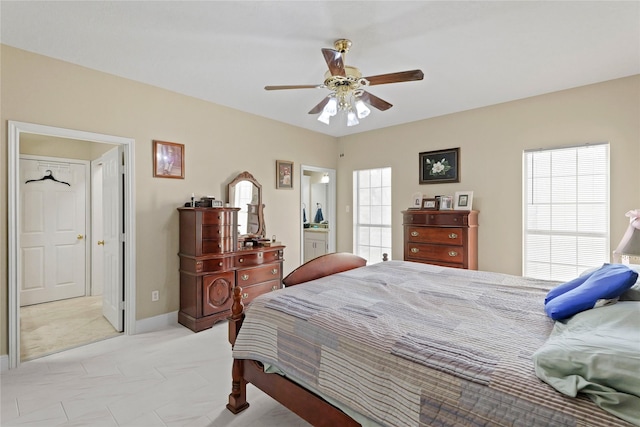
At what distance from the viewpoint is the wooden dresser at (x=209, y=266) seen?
347 cm

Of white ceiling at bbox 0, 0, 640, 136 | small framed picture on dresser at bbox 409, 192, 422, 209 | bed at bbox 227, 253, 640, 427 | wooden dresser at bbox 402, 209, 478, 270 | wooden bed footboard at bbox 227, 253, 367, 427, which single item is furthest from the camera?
small framed picture on dresser at bbox 409, 192, 422, 209

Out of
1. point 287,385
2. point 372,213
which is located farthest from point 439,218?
point 287,385

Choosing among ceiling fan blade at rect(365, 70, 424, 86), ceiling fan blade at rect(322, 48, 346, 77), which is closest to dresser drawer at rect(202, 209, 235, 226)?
ceiling fan blade at rect(322, 48, 346, 77)

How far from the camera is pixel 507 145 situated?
157 inches

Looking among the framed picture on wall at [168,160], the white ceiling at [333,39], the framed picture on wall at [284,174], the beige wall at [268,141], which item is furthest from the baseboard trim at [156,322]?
the white ceiling at [333,39]

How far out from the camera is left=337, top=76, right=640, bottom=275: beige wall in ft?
10.6

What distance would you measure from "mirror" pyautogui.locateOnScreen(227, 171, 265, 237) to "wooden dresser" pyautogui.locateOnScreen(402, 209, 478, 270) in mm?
2151

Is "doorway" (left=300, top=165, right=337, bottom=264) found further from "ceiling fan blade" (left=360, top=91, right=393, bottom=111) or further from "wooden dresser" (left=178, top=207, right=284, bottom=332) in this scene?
"ceiling fan blade" (left=360, top=91, right=393, bottom=111)

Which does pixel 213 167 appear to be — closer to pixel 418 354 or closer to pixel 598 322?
pixel 418 354

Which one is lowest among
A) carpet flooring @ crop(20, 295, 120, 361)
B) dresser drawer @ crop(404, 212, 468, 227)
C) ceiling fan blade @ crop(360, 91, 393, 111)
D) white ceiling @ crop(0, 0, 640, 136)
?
carpet flooring @ crop(20, 295, 120, 361)

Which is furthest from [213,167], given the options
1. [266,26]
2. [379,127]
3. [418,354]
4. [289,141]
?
[418,354]

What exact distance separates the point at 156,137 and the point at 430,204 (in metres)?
3.67

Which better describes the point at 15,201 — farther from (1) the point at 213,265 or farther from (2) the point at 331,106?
(2) the point at 331,106

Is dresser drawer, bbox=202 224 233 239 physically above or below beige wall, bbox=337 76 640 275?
below
